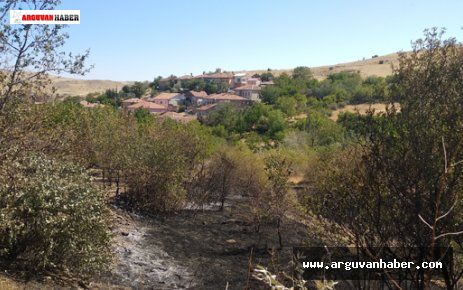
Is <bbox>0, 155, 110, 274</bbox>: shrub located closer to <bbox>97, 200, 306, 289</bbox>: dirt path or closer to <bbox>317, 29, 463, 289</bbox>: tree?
<bbox>97, 200, 306, 289</bbox>: dirt path

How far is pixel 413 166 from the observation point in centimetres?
958

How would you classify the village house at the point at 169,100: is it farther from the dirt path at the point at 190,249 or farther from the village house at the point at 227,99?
the dirt path at the point at 190,249

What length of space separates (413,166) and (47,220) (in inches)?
397

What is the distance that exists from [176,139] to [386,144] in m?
23.2

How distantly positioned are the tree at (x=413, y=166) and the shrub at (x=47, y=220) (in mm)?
7946

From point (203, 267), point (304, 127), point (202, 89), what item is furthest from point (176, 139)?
point (202, 89)

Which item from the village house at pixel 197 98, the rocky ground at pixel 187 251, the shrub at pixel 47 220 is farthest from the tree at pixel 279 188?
the village house at pixel 197 98

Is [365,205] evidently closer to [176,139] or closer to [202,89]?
[176,139]

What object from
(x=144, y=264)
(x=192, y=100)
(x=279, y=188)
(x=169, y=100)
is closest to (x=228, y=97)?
(x=192, y=100)

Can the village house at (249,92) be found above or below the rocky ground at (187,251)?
above

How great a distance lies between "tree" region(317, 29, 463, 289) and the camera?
29.9 ft

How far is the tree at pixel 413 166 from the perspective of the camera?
9.12 metres

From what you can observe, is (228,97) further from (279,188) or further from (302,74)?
(279,188)

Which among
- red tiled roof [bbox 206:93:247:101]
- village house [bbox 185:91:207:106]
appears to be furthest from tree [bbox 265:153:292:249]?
village house [bbox 185:91:207:106]
